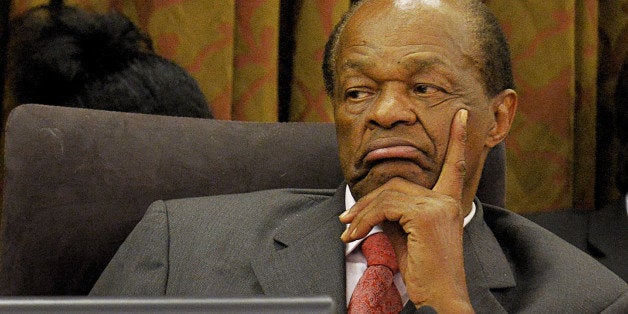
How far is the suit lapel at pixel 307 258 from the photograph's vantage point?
1146 millimetres

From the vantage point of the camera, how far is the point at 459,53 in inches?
48.4

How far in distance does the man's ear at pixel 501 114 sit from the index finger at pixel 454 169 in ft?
0.44

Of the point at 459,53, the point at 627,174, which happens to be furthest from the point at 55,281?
the point at 627,174

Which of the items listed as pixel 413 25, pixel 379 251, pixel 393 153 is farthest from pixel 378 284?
pixel 413 25

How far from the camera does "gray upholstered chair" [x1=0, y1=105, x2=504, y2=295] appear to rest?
1.16 meters

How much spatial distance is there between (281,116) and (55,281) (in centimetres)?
87

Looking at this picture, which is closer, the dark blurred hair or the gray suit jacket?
the gray suit jacket

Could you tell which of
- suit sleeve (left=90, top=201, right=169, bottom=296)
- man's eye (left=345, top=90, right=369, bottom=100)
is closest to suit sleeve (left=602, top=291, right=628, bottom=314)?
man's eye (left=345, top=90, right=369, bottom=100)

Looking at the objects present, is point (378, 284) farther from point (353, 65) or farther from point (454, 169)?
point (353, 65)

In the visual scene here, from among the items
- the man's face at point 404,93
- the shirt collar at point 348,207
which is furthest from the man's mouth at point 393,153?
the shirt collar at point 348,207

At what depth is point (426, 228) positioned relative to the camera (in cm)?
110

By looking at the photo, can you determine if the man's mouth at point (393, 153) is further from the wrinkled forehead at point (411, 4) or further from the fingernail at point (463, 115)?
the wrinkled forehead at point (411, 4)

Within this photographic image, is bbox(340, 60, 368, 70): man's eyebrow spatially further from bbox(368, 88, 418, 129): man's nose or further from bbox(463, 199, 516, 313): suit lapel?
bbox(463, 199, 516, 313): suit lapel

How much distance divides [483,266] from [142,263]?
1.69 ft
